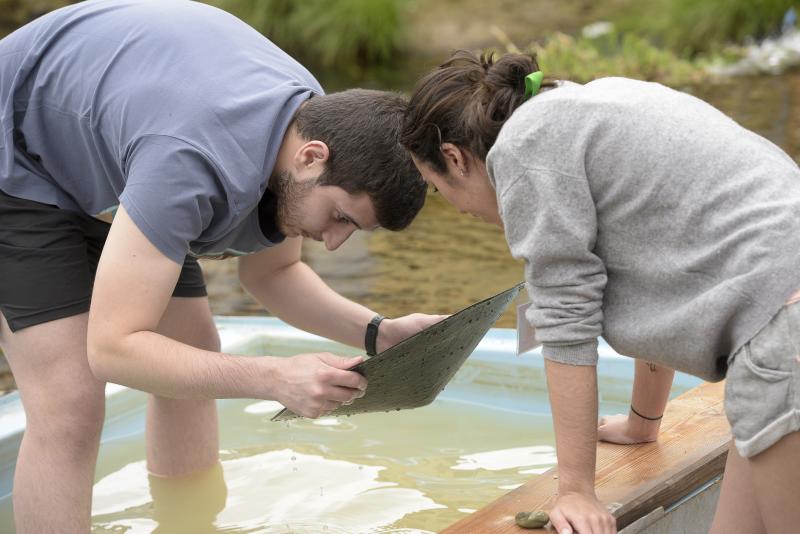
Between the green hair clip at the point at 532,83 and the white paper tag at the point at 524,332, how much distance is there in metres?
0.47

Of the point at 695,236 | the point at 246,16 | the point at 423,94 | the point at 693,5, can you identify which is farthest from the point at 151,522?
the point at 246,16

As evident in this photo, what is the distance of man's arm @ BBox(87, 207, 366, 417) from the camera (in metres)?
2.03

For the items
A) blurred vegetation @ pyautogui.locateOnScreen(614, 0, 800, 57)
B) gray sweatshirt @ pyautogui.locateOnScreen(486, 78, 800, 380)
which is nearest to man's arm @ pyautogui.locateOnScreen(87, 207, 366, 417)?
gray sweatshirt @ pyautogui.locateOnScreen(486, 78, 800, 380)

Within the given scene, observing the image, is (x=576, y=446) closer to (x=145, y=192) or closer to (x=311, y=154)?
(x=311, y=154)

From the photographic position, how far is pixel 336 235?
7.63ft

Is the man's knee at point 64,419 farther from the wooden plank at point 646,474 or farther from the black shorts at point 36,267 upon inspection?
the wooden plank at point 646,474

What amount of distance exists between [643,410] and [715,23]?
818 centimetres

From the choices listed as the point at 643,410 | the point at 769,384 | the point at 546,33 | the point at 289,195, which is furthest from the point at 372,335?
the point at 546,33

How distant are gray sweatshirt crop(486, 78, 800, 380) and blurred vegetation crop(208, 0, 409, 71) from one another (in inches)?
370

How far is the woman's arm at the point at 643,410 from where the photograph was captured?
98.0 inches

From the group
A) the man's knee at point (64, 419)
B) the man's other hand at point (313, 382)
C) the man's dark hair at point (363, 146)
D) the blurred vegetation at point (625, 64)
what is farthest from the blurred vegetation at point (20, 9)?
the man's other hand at point (313, 382)

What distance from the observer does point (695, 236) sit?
72.4 inches

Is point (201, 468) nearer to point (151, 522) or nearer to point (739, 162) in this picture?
point (151, 522)

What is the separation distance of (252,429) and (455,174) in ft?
5.60
